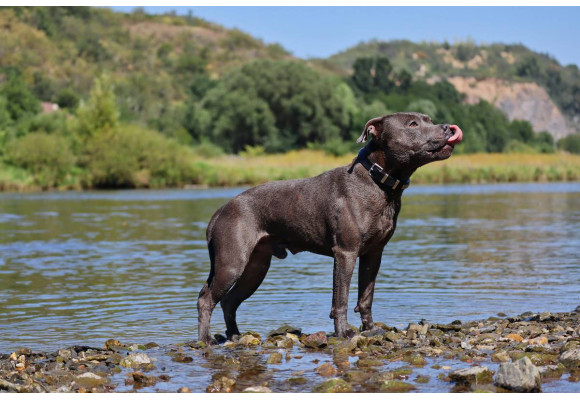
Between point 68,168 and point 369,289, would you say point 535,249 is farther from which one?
point 68,168

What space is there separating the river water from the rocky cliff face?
158m

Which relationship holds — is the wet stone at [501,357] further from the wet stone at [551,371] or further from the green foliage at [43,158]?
the green foliage at [43,158]

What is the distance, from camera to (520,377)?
7523 mm

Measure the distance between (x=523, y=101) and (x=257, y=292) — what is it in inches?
7165

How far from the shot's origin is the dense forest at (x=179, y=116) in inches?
2562

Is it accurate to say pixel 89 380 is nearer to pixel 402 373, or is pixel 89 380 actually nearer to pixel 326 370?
pixel 326 370

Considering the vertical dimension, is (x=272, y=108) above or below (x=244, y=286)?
above

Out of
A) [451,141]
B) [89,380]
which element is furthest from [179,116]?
[89,380]

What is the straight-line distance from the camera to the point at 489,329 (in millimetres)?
10289

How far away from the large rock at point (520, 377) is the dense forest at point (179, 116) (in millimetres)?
57983

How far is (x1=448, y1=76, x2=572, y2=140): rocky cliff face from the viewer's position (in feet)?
613

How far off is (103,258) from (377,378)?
45.6 feet
